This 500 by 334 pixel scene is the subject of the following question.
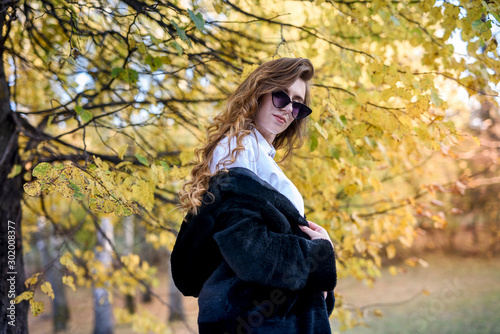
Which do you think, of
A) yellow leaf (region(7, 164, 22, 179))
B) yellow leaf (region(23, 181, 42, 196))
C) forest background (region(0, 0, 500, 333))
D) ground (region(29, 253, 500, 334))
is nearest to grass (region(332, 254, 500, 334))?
ground (region(29, 253, 500, 334))

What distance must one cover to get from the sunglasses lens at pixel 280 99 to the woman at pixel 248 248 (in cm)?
17

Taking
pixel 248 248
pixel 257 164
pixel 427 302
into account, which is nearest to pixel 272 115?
pixel 257 164

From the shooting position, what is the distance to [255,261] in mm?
1527

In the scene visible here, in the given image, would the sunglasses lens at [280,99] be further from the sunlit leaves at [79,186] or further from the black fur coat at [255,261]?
the sunlit leaves at [79,186]

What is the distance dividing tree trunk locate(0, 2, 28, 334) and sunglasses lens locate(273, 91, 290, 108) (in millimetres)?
2025

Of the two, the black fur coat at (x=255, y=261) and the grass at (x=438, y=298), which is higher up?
the grass at (x=438, y=298)

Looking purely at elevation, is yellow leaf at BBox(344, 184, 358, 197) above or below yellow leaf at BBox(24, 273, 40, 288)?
above

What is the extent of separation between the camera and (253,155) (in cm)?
178

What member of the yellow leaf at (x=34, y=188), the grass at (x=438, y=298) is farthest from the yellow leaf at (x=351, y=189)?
the grass at (x=438, y=298)

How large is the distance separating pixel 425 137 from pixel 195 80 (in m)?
2.11

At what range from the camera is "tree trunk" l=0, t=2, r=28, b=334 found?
2928mm

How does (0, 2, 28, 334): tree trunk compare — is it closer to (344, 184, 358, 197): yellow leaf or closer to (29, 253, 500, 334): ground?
(344, 184, 358, 197): yellow leaf

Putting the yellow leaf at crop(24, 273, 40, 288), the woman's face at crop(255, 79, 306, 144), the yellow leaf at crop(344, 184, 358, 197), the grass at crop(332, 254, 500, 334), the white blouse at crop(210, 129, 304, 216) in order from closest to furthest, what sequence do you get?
the white blouse at crop(210, 129, 304, 216) → the woman's face at crop(255, 79, 306, 144) → the yellow leaf at crop(24, 273, 40, 288) → the yellow leaf at crop(344, 184, 358, 197) → the grass at crop(332, 254, 500, 334)

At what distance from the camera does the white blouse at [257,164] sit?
175cm
